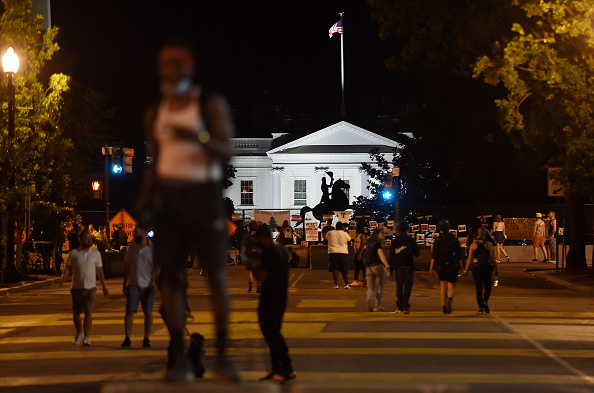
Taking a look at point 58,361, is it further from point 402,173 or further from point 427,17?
point 402,173

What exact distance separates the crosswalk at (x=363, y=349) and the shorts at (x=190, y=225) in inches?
178

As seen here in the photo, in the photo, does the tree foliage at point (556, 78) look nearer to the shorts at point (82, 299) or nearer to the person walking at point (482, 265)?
the person walking at point (482, 265)

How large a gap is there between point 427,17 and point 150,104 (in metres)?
26.9

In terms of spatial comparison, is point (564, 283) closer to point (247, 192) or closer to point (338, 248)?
point (338, 248)

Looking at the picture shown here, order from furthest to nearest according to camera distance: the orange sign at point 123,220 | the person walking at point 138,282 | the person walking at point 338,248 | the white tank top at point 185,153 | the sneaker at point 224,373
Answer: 1. the orange sign at point 123,220
2. the person walking at point 338,248
3. the person walking at point 138,282
4. the sneaker at point 224,373
5. the white tank top at point 185,153

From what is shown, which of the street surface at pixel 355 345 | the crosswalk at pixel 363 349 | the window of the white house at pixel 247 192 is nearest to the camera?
the street surface at pixel 355 345

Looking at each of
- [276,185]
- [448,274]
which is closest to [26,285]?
[448,274]

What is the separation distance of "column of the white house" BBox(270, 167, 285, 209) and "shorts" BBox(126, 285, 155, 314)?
72192mm

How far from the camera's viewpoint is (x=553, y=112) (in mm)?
27359

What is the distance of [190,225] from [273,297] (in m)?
7.11

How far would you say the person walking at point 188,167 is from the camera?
3930 millimetres

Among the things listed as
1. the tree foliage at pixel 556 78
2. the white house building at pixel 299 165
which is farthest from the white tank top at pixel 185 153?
the white house building at pixel 299 165

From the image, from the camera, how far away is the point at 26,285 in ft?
92.2

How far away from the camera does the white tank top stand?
393cm
